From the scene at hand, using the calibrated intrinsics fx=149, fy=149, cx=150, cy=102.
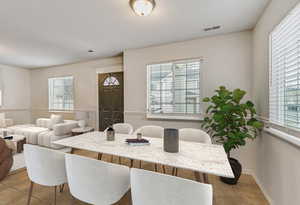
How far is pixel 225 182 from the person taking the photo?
227cm

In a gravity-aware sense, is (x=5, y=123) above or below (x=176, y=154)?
below

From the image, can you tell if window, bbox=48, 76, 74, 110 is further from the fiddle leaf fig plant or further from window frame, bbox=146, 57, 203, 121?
the fiddle leaf fig plant

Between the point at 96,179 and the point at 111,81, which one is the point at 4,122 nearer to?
the point at 111,81

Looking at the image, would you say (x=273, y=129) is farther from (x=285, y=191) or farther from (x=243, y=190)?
(x=243, y=190)

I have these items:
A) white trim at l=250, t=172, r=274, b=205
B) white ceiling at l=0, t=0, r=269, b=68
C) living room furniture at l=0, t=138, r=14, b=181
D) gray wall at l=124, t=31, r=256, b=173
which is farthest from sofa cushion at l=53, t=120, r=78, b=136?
white trim at l=250, t=172, r=274, b=205

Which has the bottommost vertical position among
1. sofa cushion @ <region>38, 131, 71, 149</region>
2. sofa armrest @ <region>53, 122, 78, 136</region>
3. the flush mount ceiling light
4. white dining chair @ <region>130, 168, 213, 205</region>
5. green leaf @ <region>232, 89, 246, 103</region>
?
sofa cushion @ <region>38, 131, 71, 149</region>

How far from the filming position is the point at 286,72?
1559 millimetres

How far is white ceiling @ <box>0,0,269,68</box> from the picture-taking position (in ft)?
6.18

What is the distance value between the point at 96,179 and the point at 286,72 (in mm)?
2089

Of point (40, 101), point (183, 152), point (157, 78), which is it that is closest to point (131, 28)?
point (157, 78)

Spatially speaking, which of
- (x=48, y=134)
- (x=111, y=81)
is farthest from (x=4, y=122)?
(x=111, y=81)

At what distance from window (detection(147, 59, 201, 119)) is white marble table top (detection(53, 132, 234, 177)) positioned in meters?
1.42

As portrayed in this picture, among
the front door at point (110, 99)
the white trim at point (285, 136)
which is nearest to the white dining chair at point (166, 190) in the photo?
the white trim at point (285, 136)

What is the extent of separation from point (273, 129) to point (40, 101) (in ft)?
22.2
